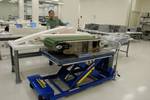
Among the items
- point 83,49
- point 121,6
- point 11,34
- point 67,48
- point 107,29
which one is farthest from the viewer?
point 121,6

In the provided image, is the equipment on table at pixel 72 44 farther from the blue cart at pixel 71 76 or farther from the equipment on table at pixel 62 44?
the blue cart at pixel 71 76

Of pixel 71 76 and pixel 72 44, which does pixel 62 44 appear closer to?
pixel 72 44

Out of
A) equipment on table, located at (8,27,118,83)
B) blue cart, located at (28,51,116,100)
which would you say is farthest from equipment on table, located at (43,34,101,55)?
blue cart, located at (28,51,116,100)

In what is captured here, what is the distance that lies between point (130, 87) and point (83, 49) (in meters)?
1.24

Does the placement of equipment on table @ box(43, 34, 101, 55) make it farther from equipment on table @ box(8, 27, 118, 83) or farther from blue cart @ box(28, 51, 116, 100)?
blue cart @ box(28, 51, 116, 100)

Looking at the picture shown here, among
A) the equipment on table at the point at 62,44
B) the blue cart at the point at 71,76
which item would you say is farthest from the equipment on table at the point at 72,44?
the blue cart at the point at 71,76

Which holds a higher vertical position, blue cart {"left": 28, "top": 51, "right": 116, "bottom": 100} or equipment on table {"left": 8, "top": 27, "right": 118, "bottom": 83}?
equipment on table {"left": 8, "top": 27, "right": 118, "bottom": 83}

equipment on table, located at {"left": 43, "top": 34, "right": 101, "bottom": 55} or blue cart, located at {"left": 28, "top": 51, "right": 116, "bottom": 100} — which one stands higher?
equipment on table, located at {"left": 43, "top": 34, "right": 101, "bottom": 55}

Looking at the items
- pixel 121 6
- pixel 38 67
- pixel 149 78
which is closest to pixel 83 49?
pixel 38 67

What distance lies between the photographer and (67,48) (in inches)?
82.3

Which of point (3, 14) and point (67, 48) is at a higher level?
point (3, 14)

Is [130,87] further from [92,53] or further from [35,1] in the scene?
[35,1]

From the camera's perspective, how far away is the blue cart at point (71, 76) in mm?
2037

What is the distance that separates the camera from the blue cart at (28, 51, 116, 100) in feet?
6.68
